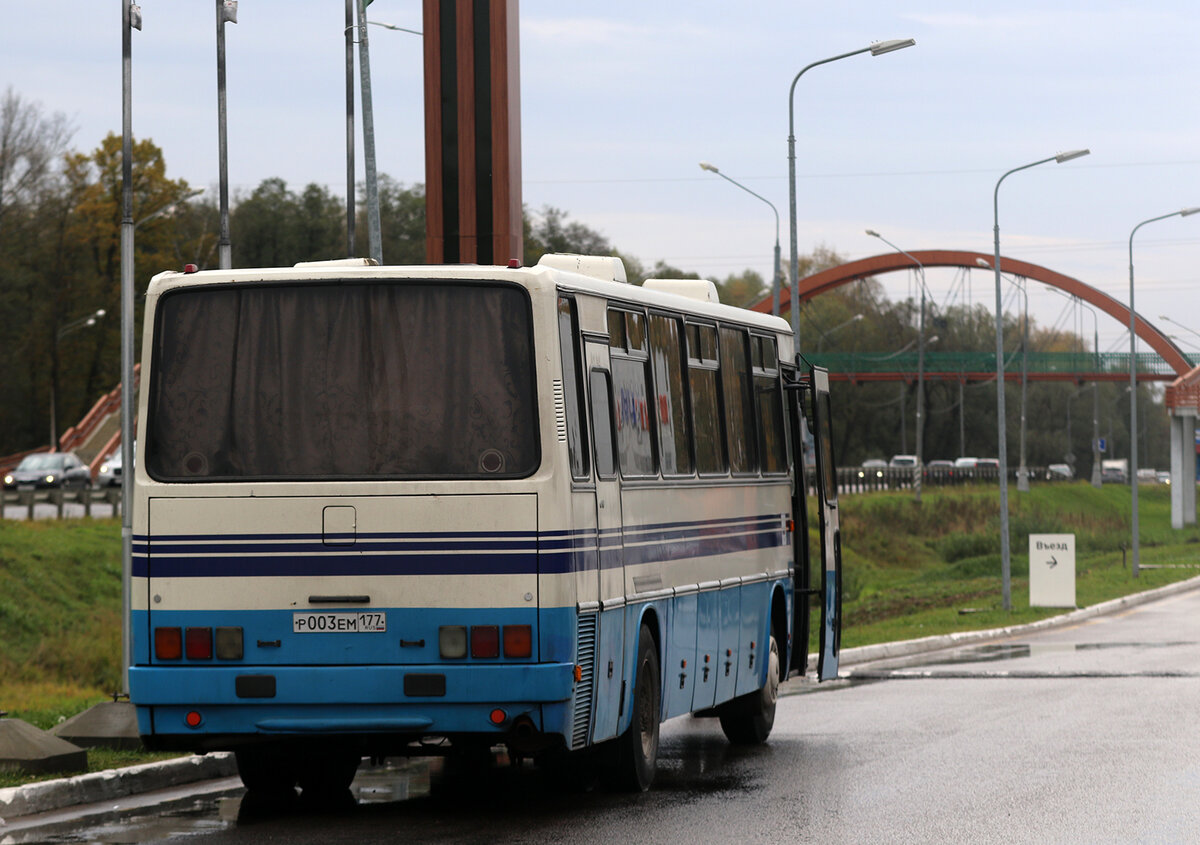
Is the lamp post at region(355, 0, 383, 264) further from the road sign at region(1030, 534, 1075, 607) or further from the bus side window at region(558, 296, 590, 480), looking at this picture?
the road sign at region(1030, 534, 1075, 607)

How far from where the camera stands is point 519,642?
9.86 meters

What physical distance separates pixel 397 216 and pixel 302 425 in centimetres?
10985

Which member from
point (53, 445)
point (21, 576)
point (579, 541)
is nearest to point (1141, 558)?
point (21, 576)

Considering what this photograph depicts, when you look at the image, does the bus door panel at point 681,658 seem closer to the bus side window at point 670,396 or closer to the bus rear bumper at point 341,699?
the bus side window at point 670,396

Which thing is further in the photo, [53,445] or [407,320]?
[53,445]

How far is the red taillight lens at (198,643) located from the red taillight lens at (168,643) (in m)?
0.03

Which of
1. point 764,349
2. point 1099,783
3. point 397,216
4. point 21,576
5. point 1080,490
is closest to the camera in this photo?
point 1099,783

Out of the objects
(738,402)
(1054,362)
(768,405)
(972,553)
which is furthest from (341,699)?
(1054,362)

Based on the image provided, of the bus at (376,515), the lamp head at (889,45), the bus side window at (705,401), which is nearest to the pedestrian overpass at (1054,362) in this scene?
the lamp head at (889,45)

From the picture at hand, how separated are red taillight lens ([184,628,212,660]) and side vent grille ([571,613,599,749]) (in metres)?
1.97

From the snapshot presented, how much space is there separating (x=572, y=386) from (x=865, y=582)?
5175cm

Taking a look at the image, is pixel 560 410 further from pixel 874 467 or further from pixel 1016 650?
pixel 874 467

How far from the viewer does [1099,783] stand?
11703 millimetres

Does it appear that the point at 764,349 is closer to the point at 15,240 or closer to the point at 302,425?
the point at 302,425
